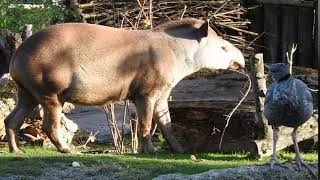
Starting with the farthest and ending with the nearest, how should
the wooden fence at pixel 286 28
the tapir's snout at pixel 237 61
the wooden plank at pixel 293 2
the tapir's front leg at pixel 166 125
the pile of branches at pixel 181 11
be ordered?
1. the wooden fence at pixel 286 28
2. the wooden plank at pixel 293 2
3. the pile of branches at pixel 181 11
4. the tapir's snout at pixel 237 61
5. the tapir's front leg at pixel 166 125

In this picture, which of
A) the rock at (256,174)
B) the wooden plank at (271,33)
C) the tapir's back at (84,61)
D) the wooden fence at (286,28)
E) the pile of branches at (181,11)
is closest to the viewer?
the rock at (256,174)

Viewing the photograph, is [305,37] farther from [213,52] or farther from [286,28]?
[213,52]

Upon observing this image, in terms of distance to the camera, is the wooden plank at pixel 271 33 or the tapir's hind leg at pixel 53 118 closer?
the tapir's hind leg at pixel 53 118

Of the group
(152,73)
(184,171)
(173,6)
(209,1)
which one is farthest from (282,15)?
(184,171)

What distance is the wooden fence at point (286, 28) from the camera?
1683 centimetres

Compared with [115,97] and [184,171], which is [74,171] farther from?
[115,97]

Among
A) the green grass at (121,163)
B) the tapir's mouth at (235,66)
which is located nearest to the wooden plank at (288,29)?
the tapir's mouth at (235,66)

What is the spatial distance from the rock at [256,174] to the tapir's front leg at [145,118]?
266 centimetres

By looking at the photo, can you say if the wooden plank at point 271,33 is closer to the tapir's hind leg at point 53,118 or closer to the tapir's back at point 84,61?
the tapir's back at point 84,61

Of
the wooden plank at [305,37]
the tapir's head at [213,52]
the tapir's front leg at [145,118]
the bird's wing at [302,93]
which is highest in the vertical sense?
the bird's wing at [302,93]

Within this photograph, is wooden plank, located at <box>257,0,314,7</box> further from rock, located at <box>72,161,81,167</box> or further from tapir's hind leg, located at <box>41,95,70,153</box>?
rock, located at <box>72,161,81,167</box>

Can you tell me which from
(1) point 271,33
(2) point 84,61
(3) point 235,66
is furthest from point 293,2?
(2) point 84,61

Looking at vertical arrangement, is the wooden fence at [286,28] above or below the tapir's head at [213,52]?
below

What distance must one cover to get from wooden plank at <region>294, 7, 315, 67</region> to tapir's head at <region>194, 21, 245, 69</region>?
7.23 metres
